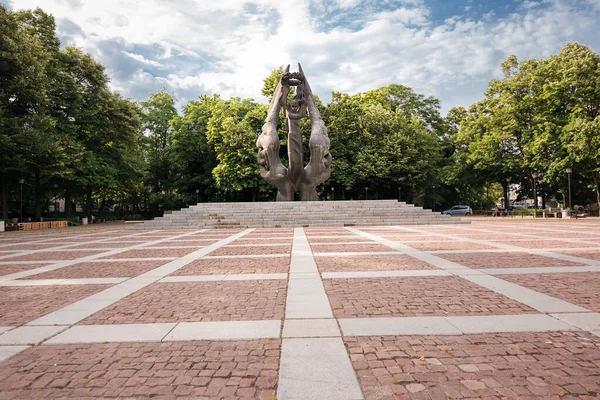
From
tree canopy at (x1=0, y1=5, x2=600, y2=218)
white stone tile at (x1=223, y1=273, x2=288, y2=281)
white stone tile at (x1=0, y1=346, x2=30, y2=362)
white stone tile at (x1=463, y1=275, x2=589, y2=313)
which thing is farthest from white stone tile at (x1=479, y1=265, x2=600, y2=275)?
tree canopy at (x1=0, y1=5, x2=600, y2=218)

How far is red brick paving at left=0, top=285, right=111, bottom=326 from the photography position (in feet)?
14.4

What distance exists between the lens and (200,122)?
40406 mm

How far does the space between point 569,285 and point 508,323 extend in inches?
93.7

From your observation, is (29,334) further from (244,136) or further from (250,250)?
(244,136)

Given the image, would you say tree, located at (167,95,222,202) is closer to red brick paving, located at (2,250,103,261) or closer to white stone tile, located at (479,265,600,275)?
red brick paving, located at (2,250,103,261)

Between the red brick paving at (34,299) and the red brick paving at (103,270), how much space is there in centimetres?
87

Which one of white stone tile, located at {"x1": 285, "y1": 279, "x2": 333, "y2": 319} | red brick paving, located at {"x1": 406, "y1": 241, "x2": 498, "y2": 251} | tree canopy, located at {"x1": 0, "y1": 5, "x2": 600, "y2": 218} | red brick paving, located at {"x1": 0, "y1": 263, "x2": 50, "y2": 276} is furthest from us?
tree canopy, located at {"x1": 0, "y1": 5, "x2": 600, "y2": 218}

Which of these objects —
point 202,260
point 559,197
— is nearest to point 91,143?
point 202,260

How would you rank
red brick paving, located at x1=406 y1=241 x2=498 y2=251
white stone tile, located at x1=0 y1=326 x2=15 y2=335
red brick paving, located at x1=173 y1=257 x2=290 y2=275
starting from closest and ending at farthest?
white stone tile, located at x1=0 y1=326 x2=15 y2=335 → red brick paving, located at x1=173 y1=257 x2=290 y2=275 → red brick paving, located at x1=406 y1=241 x2=498 y2=251

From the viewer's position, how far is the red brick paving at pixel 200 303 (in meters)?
4.18

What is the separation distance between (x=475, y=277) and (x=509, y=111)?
32.0 m

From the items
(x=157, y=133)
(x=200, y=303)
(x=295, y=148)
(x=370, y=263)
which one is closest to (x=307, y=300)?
(x=200, y=303)

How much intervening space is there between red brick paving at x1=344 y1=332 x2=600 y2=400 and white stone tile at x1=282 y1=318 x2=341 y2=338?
0.26 metres

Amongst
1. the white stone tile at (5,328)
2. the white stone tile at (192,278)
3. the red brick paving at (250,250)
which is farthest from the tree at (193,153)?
the white stone tile at (5,328)
